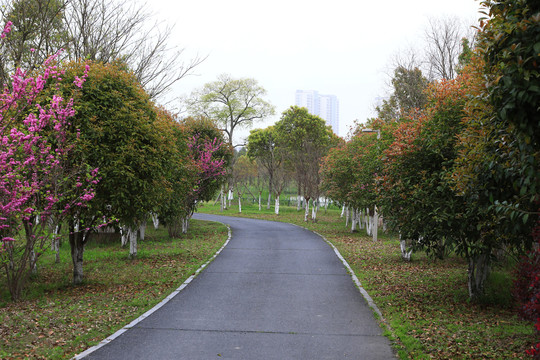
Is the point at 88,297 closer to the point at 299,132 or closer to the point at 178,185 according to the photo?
the point at 178,185

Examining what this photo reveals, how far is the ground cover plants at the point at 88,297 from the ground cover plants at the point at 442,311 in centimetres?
478

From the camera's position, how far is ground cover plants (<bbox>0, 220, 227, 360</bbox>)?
639cm

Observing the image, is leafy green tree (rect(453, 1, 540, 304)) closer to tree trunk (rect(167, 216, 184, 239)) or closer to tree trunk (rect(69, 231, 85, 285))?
tree trunk (rect(69, 231, 85, 285))

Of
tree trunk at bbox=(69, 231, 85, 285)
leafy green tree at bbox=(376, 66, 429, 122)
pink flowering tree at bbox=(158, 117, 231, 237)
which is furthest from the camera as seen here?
leafy green tree at bbox=(376, 66, 429, 122)

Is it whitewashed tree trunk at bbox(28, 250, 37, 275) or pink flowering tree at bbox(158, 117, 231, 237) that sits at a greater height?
pink flowering tree at bbox(158, 117, 231, 237)

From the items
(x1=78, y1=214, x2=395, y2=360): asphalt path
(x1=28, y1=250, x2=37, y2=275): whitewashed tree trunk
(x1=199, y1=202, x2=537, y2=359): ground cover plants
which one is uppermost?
(x1=28, y1=250, x2=37, y2=275): whitewashed tree trunk

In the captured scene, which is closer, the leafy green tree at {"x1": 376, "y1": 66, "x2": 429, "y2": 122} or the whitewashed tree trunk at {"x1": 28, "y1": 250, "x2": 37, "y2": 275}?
the whitewashed tree trunk at {"x1": 28, "y1": 250, "x2": 37, "y2": 275}

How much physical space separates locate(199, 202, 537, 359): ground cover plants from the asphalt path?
46 centimetres

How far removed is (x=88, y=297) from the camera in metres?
9.66

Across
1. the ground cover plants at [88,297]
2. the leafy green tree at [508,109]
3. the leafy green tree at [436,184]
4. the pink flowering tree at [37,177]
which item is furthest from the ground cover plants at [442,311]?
the pink flowering tree at [37,177]

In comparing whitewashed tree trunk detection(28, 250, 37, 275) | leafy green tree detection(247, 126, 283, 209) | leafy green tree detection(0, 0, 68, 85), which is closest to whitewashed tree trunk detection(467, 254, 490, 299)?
whitewashed tree trunk detection(28, 250, 37, 275)

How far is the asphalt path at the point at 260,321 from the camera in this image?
6031 mm

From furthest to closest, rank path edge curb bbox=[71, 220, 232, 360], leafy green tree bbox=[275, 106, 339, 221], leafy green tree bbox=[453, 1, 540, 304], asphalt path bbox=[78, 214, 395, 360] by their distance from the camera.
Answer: leafy green tree bbox=[275, 106, 339, 221], asphalt path bbox=[78, 214, 395, 360], path edge curb bbox=[71, 220, 232, 360], leafy green tree bbox=[453, 1, 540, 304]

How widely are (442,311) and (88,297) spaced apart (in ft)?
24.9
